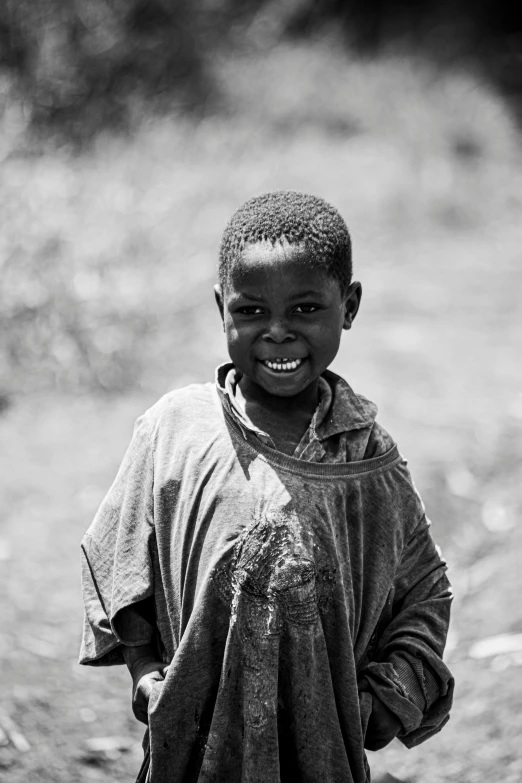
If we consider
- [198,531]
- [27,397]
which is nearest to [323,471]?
[198,531]

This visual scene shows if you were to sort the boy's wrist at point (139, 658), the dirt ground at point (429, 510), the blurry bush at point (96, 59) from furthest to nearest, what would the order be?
the blurry bush at point (96, 59) → the dirt ground at point (429, 510) → the boy's wrist at point (139, 658)

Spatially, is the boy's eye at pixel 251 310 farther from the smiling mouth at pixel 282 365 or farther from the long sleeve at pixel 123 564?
the long sleeve at pixel 123 564

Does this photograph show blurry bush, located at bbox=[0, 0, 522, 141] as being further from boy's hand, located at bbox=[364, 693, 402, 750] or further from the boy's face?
boy's hand, located at bbox=[364, 693, 402, 750]

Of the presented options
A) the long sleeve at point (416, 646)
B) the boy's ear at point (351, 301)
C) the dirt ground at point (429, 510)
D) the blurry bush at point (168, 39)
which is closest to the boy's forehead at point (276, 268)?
the boy's ear at point (351, 301)

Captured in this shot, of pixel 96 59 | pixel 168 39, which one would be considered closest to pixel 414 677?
pixel 96 59

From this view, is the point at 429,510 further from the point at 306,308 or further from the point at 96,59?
the point at 96,59

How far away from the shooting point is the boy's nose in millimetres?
1830

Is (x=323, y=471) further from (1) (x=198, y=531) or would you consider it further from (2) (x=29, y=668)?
(2) (x=29, y=668)

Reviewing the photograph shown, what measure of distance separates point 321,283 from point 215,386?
1.14 ft

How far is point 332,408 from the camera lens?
2000 mm

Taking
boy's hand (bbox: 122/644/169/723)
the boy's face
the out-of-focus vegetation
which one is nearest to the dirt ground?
the out-of-focus vegetation

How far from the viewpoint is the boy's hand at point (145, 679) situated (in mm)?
1854

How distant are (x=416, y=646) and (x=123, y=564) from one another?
25.6 inches

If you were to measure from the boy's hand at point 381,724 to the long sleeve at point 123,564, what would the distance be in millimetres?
503
